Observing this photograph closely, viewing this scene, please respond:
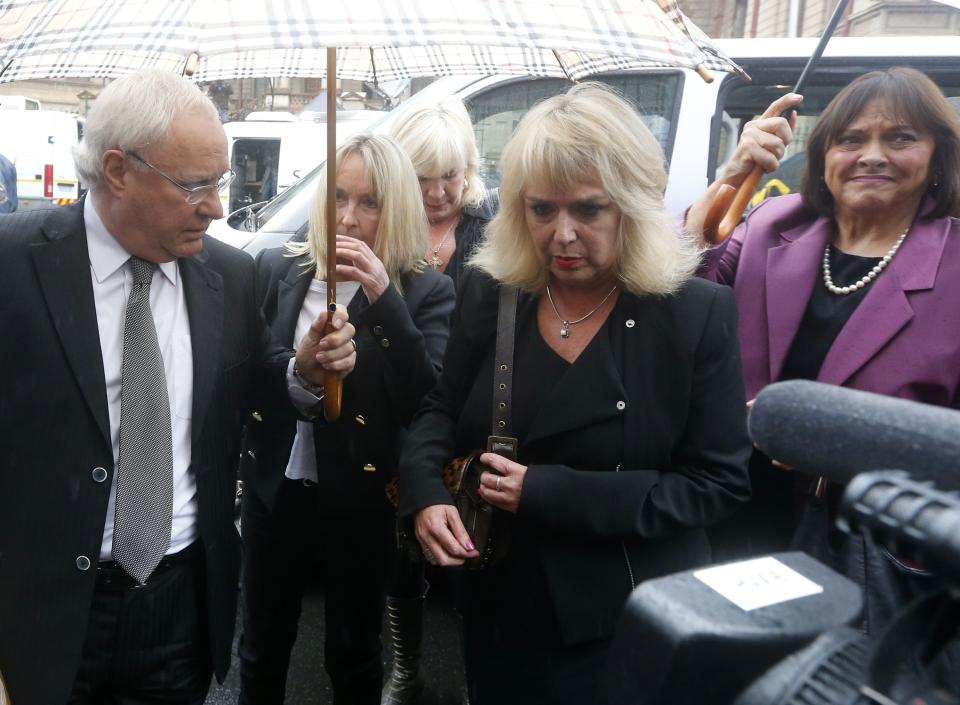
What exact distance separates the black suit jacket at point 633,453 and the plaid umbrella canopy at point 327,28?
0.55m

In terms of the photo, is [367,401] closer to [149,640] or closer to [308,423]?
[308,423]

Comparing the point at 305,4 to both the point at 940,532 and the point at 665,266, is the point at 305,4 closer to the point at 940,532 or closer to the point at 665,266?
the point at 665,266

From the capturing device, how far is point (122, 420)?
1828 millimetres

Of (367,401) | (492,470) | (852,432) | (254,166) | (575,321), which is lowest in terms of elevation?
(254,166)

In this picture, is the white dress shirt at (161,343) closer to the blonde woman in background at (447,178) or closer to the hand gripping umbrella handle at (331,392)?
the hand gripping umbrella handle at (331,392)

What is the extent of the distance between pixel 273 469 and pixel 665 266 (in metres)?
1.30

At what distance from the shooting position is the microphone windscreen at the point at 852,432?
53 centimetres

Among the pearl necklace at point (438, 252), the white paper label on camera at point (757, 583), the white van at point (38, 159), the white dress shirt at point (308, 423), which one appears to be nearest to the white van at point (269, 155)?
the pearl necklace at point (438, 252)

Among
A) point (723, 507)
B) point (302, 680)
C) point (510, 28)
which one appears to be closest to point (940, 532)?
point (723, 507)

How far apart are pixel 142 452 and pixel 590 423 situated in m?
0.88

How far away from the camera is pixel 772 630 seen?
599mm

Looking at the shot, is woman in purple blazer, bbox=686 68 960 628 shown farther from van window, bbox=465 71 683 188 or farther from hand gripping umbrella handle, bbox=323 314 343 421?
van window, bbox=465 71 683 188

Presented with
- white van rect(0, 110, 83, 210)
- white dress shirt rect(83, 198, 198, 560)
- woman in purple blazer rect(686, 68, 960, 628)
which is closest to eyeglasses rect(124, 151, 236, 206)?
white dress shirt rect(83, 198, 198, 560)

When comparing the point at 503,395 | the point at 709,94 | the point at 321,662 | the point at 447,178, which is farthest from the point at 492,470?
the point at 709,94
